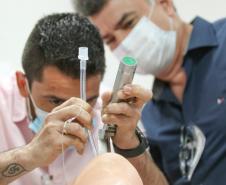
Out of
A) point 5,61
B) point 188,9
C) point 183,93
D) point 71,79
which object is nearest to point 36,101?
point 71,79

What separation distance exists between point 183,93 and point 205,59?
0.13 m

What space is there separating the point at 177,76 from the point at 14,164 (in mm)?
651

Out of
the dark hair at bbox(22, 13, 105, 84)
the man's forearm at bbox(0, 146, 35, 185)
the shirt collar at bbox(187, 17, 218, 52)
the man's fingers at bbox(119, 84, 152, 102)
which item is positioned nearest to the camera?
the man's fingers at bbox(119, 84, 152, 102)

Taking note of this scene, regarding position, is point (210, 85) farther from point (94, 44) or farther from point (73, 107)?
point (73, 107)

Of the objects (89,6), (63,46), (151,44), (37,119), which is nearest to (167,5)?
(151,44)

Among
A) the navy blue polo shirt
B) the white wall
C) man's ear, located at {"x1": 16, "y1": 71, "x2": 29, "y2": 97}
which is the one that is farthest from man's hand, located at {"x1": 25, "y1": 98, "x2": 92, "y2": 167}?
the white wall

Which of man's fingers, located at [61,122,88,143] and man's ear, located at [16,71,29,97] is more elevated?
man's fingers, located at [61,122,88,143]

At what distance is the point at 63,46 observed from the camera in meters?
1.03

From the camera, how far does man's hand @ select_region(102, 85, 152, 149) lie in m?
0.79

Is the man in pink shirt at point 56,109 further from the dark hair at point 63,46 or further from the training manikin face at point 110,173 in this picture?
the training manikin face at point 110,173

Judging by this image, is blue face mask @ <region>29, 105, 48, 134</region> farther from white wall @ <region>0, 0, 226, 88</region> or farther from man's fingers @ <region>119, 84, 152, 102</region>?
white wall @ <region>0, 0, 226, 88</region>

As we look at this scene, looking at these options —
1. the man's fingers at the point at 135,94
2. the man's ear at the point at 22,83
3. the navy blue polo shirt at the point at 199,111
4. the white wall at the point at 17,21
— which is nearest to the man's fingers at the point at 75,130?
the man's fingers at the point at 135,94

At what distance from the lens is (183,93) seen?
4.23 feet

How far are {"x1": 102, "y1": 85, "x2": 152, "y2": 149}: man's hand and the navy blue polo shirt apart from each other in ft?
1.23
